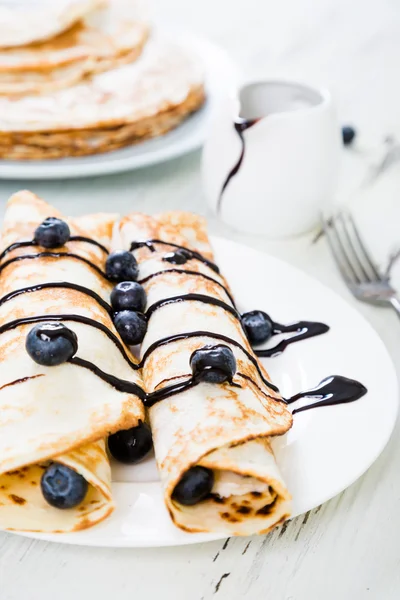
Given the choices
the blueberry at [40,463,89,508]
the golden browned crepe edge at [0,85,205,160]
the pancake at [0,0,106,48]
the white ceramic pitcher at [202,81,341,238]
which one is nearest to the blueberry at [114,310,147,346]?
the blueberry at [40,463,89,508]

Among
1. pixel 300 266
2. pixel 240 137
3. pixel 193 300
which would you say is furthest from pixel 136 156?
pixel 193 300

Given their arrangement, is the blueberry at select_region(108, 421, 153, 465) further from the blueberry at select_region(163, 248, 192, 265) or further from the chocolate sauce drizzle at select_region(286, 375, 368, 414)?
the blueberry at select_region(163, 248, 192, 265)

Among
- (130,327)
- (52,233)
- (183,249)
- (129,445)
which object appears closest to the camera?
(129,445)

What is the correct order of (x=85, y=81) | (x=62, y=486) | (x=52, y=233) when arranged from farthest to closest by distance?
(x=85, y=81)
(x=52, y=233)
(x=62, y=486)

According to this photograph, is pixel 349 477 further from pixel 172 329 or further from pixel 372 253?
pixel 372 253

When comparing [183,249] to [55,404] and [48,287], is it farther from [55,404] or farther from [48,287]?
[55,404]

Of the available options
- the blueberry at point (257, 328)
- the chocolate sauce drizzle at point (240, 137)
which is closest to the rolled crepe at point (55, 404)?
the blueberry at point (257, 328)

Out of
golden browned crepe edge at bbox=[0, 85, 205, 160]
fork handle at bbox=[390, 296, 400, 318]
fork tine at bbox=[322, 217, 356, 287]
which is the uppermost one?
fork handle at bbox=[390, 296, 400, 318]
